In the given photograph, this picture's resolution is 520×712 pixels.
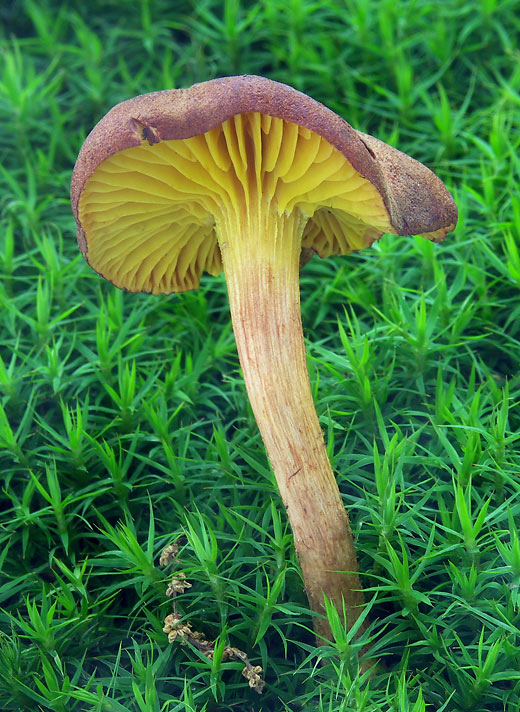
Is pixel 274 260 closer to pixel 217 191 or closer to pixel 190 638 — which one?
pixel 217 191

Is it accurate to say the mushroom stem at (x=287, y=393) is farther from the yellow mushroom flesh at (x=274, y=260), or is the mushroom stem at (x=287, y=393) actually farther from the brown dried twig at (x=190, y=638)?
the brown dried twig at (x=190, y=638)

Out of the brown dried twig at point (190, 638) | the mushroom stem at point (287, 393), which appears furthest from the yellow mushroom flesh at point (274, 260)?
the brown dried twig at point (190, 638)

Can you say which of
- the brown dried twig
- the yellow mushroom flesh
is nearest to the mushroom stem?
the yellow mushroom flesh

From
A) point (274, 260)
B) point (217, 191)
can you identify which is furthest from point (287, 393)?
point (217, 191)

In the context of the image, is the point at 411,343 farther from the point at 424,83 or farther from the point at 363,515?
the point at 424,83

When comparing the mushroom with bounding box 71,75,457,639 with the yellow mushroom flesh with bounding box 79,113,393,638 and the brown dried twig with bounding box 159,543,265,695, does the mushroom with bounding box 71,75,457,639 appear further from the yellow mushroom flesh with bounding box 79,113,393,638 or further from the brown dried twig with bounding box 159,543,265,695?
the brown dried twig with bounding box 159,543,265,695

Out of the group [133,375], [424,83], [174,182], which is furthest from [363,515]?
[424,83]
